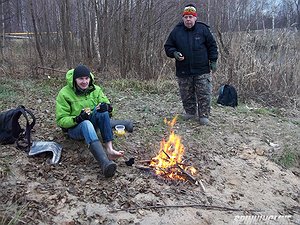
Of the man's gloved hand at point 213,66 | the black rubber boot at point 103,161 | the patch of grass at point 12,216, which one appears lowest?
the patch of grass at point 12,216

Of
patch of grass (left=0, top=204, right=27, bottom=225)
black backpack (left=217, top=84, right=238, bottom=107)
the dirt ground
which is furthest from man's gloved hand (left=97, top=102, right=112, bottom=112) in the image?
black backpack (left=217, top=84, right=238, bottom=107)

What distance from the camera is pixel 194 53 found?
18.1 feet

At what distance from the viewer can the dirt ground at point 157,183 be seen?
11.3 feet

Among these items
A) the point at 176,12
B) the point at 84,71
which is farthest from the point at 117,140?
the point at 176,12

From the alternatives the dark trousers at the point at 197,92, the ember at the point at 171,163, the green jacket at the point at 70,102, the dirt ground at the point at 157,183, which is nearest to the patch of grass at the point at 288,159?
the dirt ground at the point at 157,183

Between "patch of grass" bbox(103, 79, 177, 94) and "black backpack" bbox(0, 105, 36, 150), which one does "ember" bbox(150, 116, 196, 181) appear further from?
"patch of grass" bbox(103, 79, 177, 94)

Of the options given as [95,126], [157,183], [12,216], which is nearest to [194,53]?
[95,126]

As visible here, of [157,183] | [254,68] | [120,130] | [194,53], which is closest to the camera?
[157,183]

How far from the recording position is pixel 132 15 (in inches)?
368

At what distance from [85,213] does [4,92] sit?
4621 mm

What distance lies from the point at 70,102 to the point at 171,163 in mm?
1532

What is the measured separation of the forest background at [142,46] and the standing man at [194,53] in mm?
2542

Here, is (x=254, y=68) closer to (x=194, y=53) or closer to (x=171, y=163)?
(x=194, y=53)

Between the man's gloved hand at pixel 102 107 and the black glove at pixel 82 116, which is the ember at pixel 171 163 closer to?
the man's gloved hand at pixel 102 107
